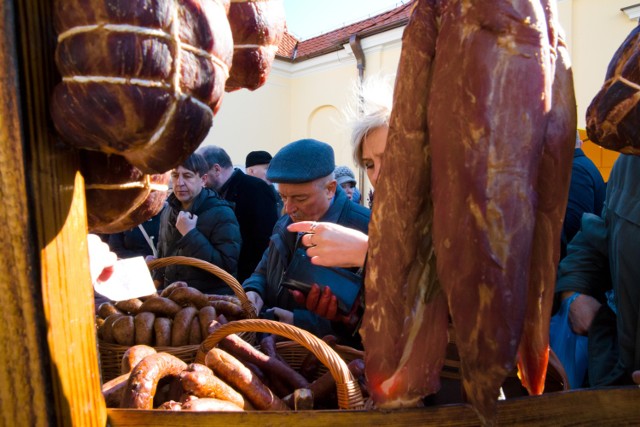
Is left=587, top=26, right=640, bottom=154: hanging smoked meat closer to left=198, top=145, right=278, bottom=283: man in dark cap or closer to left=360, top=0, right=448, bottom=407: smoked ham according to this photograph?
left=360, top=0, right=448, bottom=407: smoked ham

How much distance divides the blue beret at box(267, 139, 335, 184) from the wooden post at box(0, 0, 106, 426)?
6.97 ft

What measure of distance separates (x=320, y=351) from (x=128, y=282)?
2.19 ft

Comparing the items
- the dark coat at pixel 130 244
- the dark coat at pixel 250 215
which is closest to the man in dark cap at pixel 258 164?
the dark coat at pixel 250 215

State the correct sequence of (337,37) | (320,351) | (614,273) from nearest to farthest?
(320,351) → (614,273) → (337,37)

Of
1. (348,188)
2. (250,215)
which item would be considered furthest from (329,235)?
(348,188)

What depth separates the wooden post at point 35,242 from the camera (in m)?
0.69

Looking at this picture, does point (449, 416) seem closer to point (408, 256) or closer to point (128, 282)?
point (408, 256)

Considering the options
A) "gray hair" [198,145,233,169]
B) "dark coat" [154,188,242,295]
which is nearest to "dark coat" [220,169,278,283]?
"gray hair" [198,145,233,169]

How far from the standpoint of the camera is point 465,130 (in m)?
0.78

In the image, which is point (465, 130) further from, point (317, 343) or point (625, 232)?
point (625, 232)

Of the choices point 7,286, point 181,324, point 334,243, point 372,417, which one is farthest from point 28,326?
point 181,324

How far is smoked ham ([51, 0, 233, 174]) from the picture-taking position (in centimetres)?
64

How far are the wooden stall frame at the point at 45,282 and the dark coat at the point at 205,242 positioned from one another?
9.26ft

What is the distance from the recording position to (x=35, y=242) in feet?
2.37
